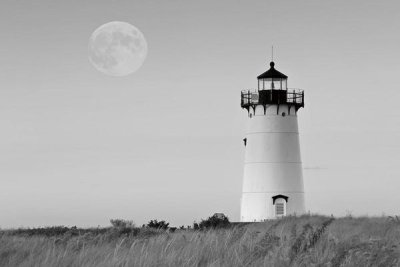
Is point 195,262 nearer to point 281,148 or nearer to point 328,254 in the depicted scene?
point 328,254

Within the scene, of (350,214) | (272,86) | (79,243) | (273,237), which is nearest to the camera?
(273,237)

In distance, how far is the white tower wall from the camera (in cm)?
4906

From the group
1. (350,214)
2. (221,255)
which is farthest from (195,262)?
(350,214)

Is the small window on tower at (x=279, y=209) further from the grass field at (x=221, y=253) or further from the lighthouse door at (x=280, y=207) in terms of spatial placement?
the grass field at (x=221, y=253)

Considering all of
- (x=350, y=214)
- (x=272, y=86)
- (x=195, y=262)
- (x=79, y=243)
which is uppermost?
(x=272, y=86)

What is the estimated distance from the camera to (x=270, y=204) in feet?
162

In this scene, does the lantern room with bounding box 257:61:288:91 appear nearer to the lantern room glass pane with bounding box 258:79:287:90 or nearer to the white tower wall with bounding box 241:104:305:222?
the lantern room glass pane with bounding box 258:79:287:90

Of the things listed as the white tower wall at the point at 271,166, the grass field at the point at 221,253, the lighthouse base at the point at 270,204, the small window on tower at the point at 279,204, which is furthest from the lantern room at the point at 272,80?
the grass field at the point at 221,253

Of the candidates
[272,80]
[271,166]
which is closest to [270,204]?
[271,166]

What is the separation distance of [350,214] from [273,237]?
81.1 ft

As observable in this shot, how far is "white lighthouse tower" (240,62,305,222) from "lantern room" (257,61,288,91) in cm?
59

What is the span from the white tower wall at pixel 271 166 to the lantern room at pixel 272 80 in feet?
6.56

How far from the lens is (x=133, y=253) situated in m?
10.8

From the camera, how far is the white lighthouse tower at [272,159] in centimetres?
4909
